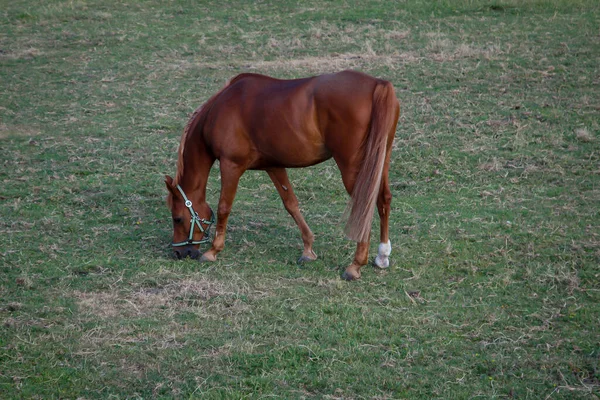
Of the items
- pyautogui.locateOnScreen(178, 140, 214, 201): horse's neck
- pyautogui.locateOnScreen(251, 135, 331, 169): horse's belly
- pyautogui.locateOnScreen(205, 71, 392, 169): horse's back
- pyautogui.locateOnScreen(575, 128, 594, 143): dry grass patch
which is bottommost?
pyautogui.locateOnScreen(575, 128, 594, 143): dry grass patch

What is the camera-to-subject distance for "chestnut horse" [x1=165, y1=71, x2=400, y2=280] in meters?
5.52

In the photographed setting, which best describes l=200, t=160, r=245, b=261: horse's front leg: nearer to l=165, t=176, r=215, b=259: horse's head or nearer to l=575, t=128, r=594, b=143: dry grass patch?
l=165, t=176, r=215, b=259: horse's head

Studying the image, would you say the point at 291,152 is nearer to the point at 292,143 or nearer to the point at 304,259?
the point at 292,143

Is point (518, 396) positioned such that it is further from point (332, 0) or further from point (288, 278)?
point (332, 0)

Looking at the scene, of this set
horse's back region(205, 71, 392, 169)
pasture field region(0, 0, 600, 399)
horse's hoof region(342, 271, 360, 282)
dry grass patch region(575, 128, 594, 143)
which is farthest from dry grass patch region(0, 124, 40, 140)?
dry grass patch region(575, 128, 594, 143)

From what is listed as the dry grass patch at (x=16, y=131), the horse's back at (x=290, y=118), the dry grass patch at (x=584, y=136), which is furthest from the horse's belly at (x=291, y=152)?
the dry grass patch at (x=16, y=131)

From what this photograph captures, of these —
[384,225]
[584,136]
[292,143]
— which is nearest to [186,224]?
[292,143]

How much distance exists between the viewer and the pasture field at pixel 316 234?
14.4ft

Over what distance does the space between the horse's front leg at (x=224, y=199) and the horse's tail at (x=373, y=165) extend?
1.17 m

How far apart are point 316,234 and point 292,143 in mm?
1187

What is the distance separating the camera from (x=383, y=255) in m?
5.92

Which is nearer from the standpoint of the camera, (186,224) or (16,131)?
(186,224)

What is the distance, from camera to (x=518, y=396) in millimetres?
4023

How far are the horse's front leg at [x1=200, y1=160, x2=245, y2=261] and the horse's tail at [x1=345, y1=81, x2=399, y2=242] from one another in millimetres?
1169
